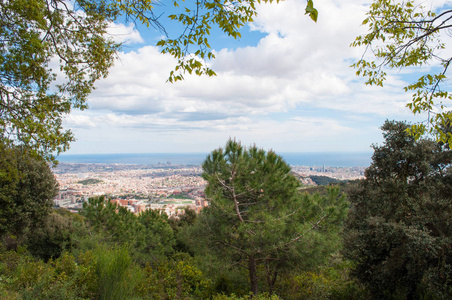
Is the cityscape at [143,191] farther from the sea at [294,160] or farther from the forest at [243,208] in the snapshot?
the forest at [243,208]

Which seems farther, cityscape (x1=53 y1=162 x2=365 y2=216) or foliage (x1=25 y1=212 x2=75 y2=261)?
cityscape (x1=53 y1=162 x2=365 y2=216)

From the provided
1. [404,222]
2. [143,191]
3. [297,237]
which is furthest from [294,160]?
[297,237]

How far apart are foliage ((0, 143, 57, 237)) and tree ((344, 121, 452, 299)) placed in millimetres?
11012

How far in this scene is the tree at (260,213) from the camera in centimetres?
613

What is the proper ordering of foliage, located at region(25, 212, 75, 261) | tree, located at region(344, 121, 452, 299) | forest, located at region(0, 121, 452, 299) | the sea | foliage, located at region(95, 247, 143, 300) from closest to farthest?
foliage, located at region(95, 247, 143, 300)
forest, located at region(0, 121, 452, 299)
tree, located at region(344, 121, 452, 299)
foliage, located at region(25, 212, 75, 261)
the sea

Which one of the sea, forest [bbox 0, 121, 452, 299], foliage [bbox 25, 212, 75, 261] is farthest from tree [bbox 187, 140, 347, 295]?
the sea

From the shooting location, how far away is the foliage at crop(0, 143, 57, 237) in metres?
9.64

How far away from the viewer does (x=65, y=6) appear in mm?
4410

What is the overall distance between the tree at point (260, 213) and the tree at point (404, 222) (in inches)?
39.6

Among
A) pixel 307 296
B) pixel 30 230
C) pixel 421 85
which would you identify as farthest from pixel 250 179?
pixel 30 230

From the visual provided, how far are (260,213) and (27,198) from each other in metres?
9.45

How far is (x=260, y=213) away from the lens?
20.2 ft

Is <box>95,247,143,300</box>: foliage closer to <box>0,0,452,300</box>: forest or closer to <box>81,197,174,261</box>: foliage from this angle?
<box>0,0,452,300</box>: forest

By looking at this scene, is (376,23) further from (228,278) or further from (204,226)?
(228,278)
